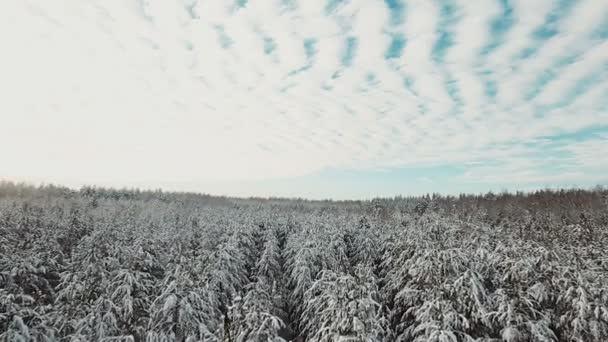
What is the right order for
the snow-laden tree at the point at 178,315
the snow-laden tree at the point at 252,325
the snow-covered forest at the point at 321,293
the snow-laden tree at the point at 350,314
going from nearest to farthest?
the snow-laden tree at the point at 252,325 < the snow-laden tree at the point at 350,314 < the snow-covered forest at the point at 321,293 < the snow-laden tree at the point at 178,315

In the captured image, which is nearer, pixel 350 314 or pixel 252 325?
pixel 252 325

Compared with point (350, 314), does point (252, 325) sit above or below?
above

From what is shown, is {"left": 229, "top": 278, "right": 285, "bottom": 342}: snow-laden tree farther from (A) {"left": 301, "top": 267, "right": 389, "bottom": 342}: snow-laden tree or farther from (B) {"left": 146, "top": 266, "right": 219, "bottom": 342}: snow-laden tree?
(A) {"left": 301, "top": 267, "right": 389, "bottom": 342}: snow-laden tree

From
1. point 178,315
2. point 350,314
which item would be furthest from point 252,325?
point 178,315

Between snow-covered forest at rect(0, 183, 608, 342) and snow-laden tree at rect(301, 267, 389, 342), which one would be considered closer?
snow-laden tree at rect(301, 267, 389, 342)

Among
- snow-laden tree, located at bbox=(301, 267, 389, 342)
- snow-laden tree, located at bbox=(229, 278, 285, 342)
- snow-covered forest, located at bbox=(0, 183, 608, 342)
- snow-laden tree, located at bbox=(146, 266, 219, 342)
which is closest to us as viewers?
snow-laden tree, located at bbox=(229, 278, 285, 342)

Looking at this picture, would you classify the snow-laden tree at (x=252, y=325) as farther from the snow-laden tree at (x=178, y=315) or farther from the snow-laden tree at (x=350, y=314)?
the snow-laden tree at (x=350, y=314)

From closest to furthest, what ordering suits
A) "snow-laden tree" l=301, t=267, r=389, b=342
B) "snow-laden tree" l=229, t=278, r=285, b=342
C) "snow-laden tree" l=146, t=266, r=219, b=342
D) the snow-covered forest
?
"snow-laden tree" l=229, t=278, r=285, b=342, "snow-laden tree" l=301, t=267, r=389, b=342, the snow-covered forest, "snow-laden tree" l=146, t=266, r=219, b=342

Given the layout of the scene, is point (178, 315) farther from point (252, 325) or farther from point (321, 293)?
point (321, 293)

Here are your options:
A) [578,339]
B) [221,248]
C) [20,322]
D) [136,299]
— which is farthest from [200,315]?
[578,339]

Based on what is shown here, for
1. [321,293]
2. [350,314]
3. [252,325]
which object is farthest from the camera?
[321,293]

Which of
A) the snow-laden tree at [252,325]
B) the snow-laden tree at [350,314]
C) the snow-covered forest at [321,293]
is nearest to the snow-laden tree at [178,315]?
the snow-covered forest at [321,293]

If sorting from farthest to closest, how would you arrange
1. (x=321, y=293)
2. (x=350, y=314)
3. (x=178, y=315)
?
(x=321, y=293), (x=178, y=315), (x=350, y=314)

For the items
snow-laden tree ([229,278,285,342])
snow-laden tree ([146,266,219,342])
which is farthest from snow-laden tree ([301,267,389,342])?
snow-laden tree ([146,266,219,342])
